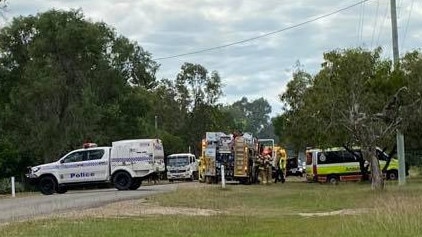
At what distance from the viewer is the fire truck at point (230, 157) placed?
42.2 metres

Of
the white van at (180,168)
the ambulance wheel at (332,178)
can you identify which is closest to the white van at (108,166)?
the ambulance wheel at (332,178)

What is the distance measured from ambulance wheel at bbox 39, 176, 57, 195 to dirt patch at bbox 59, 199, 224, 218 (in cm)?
1138

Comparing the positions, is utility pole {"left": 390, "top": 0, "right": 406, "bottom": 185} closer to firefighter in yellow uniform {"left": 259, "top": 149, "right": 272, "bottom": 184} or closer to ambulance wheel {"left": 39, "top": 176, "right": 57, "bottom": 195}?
firefighter in yellow uniform {"left": 259, "top": 149, "right": 272, "bottom": 184}

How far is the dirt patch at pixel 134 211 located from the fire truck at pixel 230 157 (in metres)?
18.2

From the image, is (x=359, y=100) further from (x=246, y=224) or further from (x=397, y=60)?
(x=246, y=224)

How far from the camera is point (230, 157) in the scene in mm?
42688

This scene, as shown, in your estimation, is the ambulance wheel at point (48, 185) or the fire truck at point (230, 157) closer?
the ambulance wheel at point (48, 185)

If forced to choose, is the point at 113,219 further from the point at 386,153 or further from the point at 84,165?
the point at 386,153

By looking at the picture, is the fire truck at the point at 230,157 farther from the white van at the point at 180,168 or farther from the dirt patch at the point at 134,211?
the dirt patch at the point at 134,211

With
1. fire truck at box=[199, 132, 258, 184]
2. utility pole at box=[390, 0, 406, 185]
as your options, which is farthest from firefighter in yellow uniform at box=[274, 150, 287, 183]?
utility pole at box=[390, 0, 406, 185]

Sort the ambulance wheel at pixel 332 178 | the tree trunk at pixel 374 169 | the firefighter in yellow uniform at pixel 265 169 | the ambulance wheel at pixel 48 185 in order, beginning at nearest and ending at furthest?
the tree trunk at pixel 374 169
the ambulance wheel at pixel 48 185
the firefighter in yellow uniform at pixel 265 169
the ambulance wheel at pixel 332 178

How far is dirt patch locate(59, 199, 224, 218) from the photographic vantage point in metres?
19.9

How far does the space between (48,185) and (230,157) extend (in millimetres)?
11356

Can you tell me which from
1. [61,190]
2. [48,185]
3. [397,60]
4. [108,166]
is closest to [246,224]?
[108,166]
